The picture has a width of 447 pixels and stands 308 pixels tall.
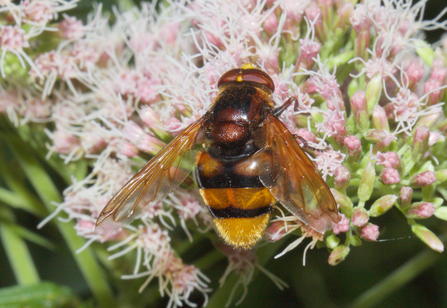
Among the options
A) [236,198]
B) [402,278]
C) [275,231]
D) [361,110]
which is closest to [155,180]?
[236,198]

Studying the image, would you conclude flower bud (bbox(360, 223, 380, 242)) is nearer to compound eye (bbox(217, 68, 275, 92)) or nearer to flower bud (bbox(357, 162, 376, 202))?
flower bud (bbox(357, 162, 376, 202))

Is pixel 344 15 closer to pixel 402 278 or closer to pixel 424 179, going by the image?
pixel 424 179

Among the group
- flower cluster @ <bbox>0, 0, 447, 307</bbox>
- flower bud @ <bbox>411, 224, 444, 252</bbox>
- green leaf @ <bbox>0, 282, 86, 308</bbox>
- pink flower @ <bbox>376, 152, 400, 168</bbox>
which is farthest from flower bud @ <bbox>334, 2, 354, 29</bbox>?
green leaf @ <bbox>0, 282, 86, 308</bbox>

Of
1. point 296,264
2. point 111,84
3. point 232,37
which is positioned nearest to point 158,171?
point 232,37

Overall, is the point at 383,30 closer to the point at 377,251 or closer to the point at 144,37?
the point at 144,37

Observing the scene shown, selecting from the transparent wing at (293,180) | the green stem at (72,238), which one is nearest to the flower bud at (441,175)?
the transparent wing at (293,180)

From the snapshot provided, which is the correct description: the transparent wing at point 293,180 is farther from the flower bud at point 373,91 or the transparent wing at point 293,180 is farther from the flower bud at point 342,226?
the flower bud at point 373,91
